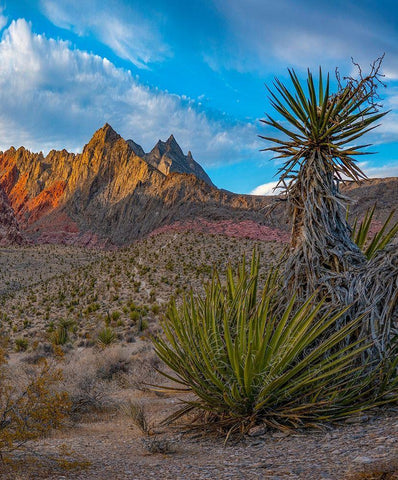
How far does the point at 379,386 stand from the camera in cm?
416

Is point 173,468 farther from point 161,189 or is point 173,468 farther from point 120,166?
point 120,166

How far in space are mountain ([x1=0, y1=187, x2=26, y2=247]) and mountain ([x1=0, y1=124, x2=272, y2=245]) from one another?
5.72m

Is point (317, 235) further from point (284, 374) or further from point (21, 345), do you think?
point (21, 345)

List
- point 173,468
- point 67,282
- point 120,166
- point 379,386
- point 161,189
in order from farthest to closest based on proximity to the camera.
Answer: point 120,166, point 161,189, point 67,282, point 379,386, point 173,468

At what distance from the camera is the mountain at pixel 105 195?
155 ft

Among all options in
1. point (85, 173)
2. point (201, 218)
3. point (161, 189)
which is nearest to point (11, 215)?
point (85, 173)

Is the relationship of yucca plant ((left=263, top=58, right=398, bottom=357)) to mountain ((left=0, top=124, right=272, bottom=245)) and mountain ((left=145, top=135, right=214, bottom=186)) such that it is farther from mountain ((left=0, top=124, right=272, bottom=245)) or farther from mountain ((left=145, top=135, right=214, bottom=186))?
mountain ((left=145, top=135, right=214, bottom=186))

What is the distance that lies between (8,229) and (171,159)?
4068 cm

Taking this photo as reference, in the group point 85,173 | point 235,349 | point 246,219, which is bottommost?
point 235,349

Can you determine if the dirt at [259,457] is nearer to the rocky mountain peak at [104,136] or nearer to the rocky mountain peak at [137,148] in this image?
the rocky mountain peak at [104,136]

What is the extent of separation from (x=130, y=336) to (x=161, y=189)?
3936cm

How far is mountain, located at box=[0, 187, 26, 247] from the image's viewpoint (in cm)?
5700

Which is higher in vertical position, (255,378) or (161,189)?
(161,189)

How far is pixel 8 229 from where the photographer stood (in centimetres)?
5816
